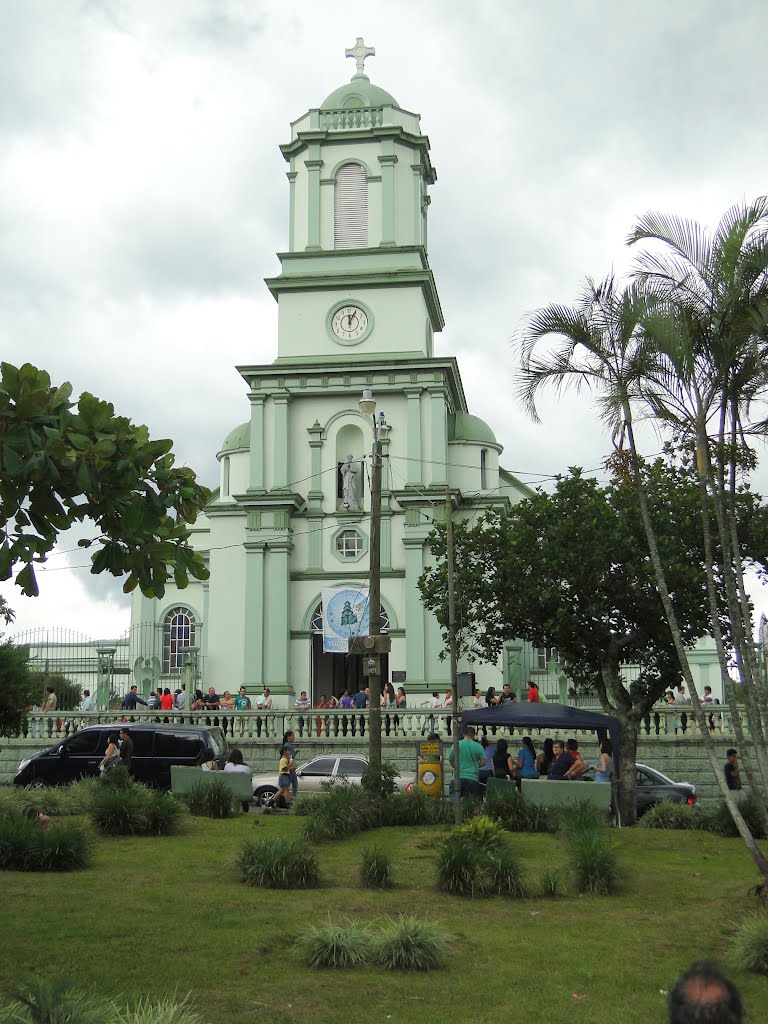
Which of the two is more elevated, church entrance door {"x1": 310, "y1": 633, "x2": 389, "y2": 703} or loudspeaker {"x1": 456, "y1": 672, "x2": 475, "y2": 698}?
church entrance door {"x1": 310, "y1": 633, "x2": 389, "y2": 703}

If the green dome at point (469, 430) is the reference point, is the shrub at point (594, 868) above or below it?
below

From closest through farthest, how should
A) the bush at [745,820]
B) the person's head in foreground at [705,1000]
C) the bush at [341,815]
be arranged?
1. the person's head in foreground at [705,1000]
2. the bush at [341,815]
3. the bush at [745,820]

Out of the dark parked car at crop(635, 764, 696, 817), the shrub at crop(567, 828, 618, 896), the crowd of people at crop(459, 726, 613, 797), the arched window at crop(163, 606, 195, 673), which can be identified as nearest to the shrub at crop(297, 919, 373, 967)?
the shrub at crop(567, 828, 618, 896)

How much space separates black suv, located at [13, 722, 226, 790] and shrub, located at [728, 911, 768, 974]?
14239mm

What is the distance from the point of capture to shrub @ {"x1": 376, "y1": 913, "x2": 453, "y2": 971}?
10.3 meters

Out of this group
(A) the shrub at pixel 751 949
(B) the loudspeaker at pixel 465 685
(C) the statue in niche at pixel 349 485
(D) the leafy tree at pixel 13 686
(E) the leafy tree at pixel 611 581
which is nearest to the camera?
(A) the shrub at pixel 751 949

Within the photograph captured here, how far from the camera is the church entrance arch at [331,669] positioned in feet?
134

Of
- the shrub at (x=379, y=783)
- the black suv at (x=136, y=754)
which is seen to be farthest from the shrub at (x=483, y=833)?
the black suv at (x=136, y=754)

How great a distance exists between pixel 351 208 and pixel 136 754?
86.0ft

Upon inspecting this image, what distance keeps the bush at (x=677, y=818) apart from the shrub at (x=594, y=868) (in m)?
5.59

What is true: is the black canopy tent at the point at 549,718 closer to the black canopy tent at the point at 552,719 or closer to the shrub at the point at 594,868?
the black canopy tent at the point at 552,719

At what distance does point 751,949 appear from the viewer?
10562mm

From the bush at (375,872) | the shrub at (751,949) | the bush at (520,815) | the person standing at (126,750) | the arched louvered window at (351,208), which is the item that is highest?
the arched louvered window at (351,208)

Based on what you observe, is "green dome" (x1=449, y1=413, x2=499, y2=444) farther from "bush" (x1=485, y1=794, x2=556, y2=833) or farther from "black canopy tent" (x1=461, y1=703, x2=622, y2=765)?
"bush" (x1=485, y1=794, x2=556, y2=833)
